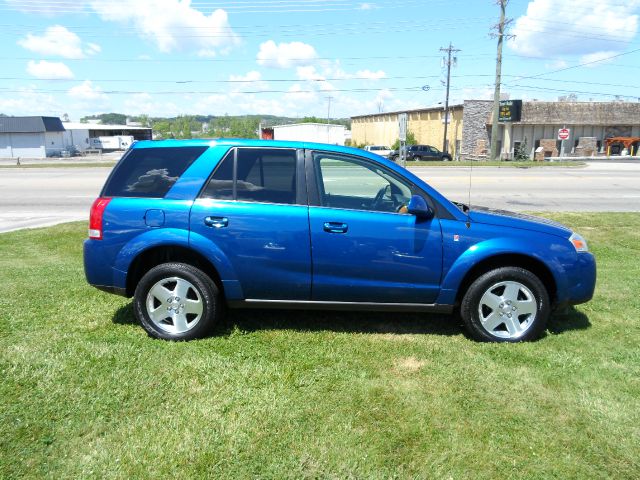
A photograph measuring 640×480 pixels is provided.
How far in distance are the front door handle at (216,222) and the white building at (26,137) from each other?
2436 inches

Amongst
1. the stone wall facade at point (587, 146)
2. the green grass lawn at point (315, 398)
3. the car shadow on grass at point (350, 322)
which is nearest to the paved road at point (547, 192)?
the car shadow on grass at point (350, 322)

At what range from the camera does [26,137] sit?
189 feet

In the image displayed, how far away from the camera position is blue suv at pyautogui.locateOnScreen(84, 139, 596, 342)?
167 inches

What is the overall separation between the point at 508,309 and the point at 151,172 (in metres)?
3.31

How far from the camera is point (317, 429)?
3.10 meters

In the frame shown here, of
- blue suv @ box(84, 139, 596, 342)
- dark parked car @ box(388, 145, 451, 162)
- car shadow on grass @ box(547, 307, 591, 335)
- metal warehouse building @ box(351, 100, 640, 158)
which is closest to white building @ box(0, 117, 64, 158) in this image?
dark parked car @ box(388, 145, 451, 162)

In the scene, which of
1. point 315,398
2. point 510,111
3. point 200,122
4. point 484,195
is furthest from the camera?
point 200,122

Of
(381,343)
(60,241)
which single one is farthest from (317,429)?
(60,241)

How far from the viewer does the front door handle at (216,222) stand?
4.24m

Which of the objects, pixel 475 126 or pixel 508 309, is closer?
pixel 508 309

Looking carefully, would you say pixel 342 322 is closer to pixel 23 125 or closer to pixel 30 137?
pixel 23 125

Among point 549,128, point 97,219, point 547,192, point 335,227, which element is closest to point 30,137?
point 549,128

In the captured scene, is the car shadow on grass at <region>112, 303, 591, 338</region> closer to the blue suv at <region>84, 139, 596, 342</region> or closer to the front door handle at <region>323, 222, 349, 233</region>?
the blue suv at <region>84, 139, 596, 342</region>

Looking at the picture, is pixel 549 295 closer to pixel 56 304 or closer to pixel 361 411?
pixel 361 411
